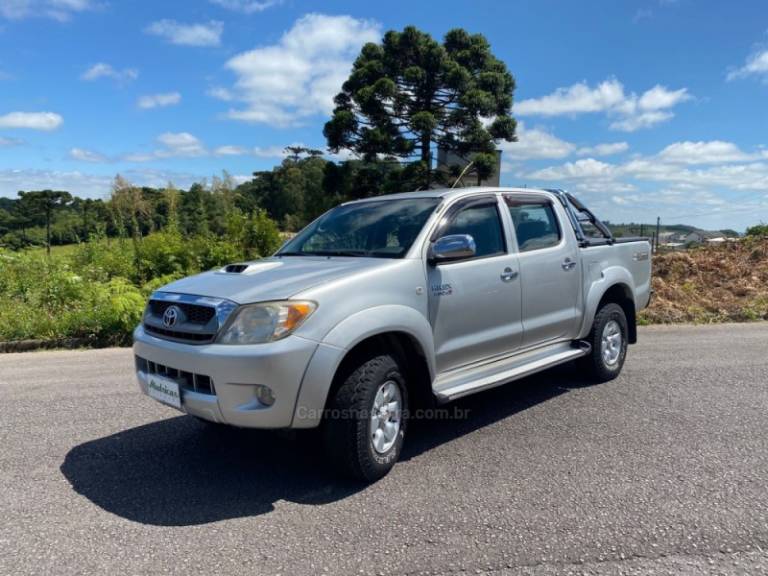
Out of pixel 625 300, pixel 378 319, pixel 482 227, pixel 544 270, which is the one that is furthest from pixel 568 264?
pixel 378 319

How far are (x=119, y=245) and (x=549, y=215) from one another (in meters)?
9.93

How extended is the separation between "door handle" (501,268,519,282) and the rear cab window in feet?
0.95

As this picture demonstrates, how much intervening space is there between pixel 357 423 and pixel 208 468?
126 cm

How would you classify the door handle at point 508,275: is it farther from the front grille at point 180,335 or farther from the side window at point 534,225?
the front grille at point 180,335

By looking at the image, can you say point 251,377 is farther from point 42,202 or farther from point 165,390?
point 42,202

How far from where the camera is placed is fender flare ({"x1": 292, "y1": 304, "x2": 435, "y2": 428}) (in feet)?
10.3

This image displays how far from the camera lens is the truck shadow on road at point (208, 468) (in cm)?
329

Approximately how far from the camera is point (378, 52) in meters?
24.1

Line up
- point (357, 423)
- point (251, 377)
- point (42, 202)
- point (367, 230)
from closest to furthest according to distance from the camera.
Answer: point (251, 377) < point (357, 423) < point (367, 230) < point (42, 202)

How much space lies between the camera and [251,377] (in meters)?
3.07

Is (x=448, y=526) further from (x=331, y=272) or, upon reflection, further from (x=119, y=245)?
(x=119, y=245)

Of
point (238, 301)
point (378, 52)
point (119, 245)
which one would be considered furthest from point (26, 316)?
point (378, 52)

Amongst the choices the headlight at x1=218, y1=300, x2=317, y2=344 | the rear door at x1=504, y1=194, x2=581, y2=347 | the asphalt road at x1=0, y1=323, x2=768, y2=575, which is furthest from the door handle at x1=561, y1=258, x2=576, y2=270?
the headlight at x1=218, y1=300, x2=317, y2=344

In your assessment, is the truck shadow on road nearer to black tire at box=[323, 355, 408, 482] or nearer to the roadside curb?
black tire at box=[323, 355, 408, 482]
